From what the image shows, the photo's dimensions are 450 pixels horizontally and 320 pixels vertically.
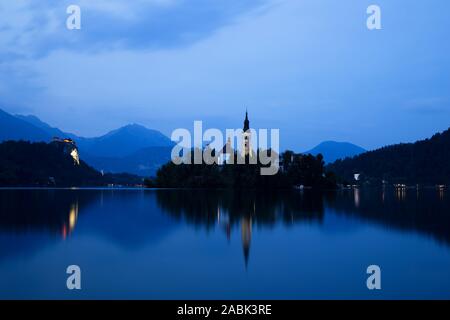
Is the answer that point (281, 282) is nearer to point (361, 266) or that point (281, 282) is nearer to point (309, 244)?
point (361, 266)

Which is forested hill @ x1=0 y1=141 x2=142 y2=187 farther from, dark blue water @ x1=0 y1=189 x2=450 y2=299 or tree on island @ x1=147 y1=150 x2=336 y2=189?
dark blue water @ x1=0 y1=189 x2=450 y2=299

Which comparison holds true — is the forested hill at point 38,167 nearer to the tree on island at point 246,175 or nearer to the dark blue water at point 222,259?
the tree on island at point 246,175

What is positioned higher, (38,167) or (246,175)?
(38,167)

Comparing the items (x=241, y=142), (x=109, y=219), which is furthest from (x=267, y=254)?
(x=241, y=142)

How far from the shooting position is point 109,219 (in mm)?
27469

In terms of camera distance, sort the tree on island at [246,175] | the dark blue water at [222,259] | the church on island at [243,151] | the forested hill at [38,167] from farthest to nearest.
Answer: the forested hill at [38,167] < the church on island at [243,151] < the tree on island at [246,175] < the dark blue water at [222,259]

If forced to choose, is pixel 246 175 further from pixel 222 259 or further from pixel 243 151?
pixel 222 259

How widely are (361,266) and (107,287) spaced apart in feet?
23.0

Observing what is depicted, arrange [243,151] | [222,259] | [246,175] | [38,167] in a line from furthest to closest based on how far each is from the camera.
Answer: [38,167]
[243,151]
[246,175]
[222,259]

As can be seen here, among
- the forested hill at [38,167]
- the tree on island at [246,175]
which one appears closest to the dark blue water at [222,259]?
the tree on island at [246,175]

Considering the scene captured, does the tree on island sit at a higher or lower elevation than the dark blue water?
higher

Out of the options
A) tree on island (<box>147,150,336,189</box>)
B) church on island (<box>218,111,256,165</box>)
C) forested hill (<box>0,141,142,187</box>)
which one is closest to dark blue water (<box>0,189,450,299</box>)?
tree on island (<box>147,150,336,189</box>)

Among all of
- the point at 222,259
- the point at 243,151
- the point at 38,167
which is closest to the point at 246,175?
the point at 243,151

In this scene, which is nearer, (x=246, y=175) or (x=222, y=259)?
(x=222, y=259)
